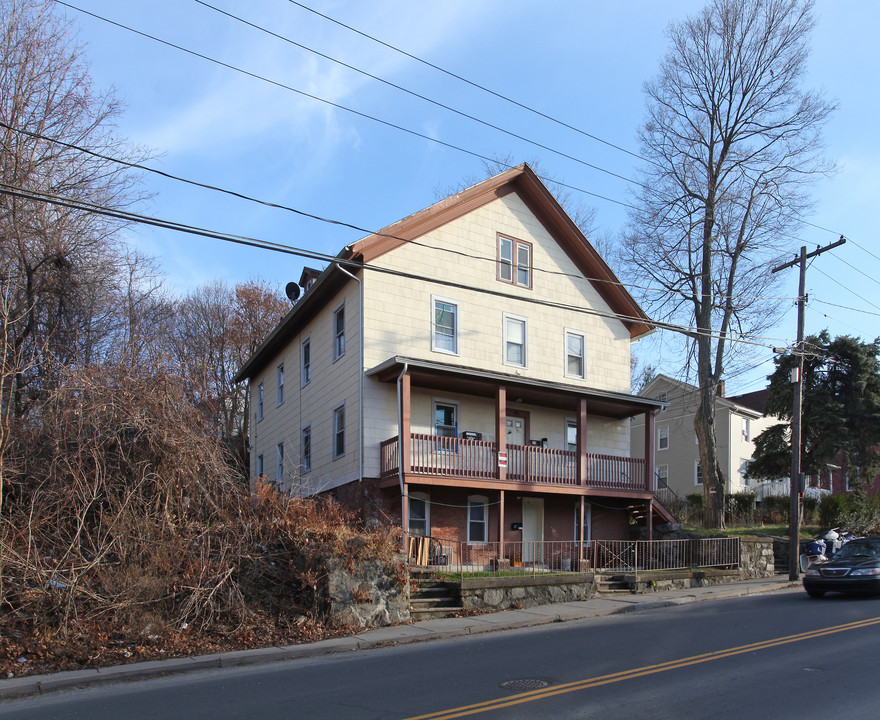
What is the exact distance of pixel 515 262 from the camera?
2361 cm

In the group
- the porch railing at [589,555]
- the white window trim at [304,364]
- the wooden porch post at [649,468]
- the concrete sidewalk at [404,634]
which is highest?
the white window trim at [304,364]

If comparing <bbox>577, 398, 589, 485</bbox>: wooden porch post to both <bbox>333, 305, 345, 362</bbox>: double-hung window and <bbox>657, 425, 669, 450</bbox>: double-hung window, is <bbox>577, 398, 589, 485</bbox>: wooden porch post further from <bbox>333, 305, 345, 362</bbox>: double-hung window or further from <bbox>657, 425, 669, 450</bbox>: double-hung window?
<bbox>657, 425, 669, 450</bbox>: double-hung window

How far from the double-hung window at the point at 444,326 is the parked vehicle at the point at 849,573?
10.4 metres

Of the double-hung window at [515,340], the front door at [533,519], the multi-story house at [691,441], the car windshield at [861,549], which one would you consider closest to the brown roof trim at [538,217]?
the double-hung window at [515,340]

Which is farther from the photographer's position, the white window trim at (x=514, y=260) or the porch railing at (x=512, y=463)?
the white window trim at (x=514, y=260)

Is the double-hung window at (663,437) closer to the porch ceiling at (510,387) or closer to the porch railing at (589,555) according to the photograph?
the porch ceiling at (510,387)

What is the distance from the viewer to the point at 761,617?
14219 millimetres

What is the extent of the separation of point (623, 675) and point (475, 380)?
1150 cm

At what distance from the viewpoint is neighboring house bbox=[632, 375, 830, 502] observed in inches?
1624

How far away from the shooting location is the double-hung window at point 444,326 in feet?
71.1

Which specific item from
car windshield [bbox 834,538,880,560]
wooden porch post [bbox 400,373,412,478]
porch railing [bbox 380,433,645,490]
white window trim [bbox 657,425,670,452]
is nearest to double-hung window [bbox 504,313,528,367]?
porch railing [bbox 380,433,645,490]

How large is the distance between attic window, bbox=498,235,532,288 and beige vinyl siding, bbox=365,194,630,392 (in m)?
0.20

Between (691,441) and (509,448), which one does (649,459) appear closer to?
(509,448)

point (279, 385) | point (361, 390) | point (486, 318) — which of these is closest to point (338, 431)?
point (361, 390)
